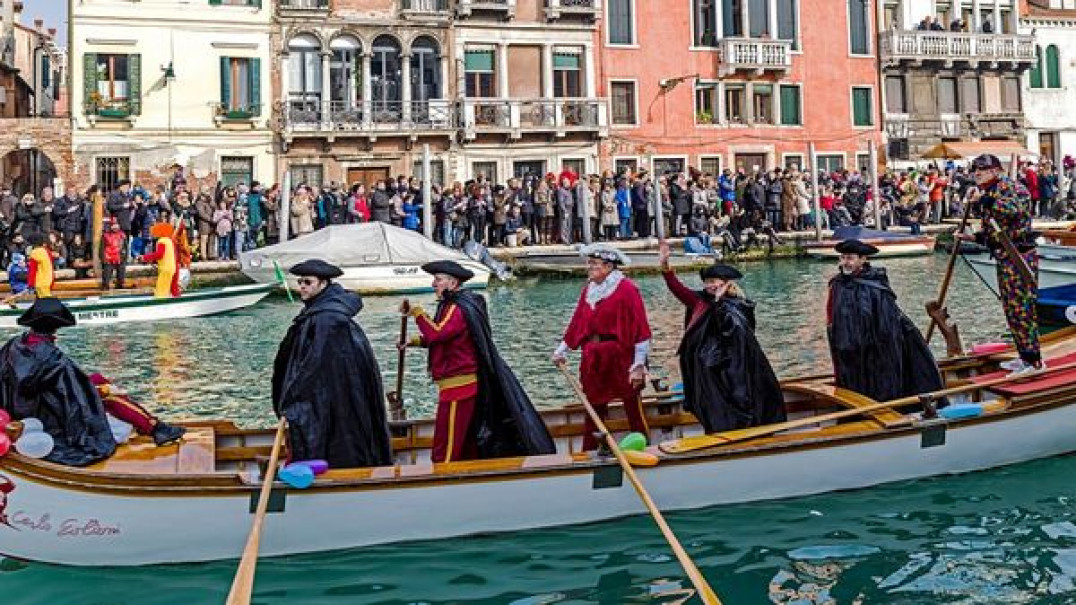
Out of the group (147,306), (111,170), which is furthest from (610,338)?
(111,170)

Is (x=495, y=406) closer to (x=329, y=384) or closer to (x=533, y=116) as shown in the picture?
(x=329, y=384)

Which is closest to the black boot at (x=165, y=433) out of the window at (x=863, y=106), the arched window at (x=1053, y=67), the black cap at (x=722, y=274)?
the black cap at (x=722, y=274)

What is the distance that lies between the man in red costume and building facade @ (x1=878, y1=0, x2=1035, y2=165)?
3326 centimetres

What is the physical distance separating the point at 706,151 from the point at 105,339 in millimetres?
23866

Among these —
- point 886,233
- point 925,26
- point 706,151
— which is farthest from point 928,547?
point 925,26

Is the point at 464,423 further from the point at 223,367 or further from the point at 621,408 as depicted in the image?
the point at 223,367

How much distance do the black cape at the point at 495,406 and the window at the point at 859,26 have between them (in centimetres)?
3553

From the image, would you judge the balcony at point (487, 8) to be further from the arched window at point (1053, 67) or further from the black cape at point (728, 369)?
the black cape at point (728, 369)

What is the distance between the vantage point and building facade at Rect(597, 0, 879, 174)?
37.2 metres

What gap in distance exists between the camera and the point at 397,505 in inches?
275

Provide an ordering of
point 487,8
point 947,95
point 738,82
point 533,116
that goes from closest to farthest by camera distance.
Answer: point 487,8 < point 533,116 < point 738,82 < point 947,95

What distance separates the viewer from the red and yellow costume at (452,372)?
7348mm

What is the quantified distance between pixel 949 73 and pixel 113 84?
88.8 feet

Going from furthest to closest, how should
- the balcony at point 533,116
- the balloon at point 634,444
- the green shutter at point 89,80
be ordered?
the balcony at point 533,116 < the green shutter at point 89,80 < the balloon at point 634,444
